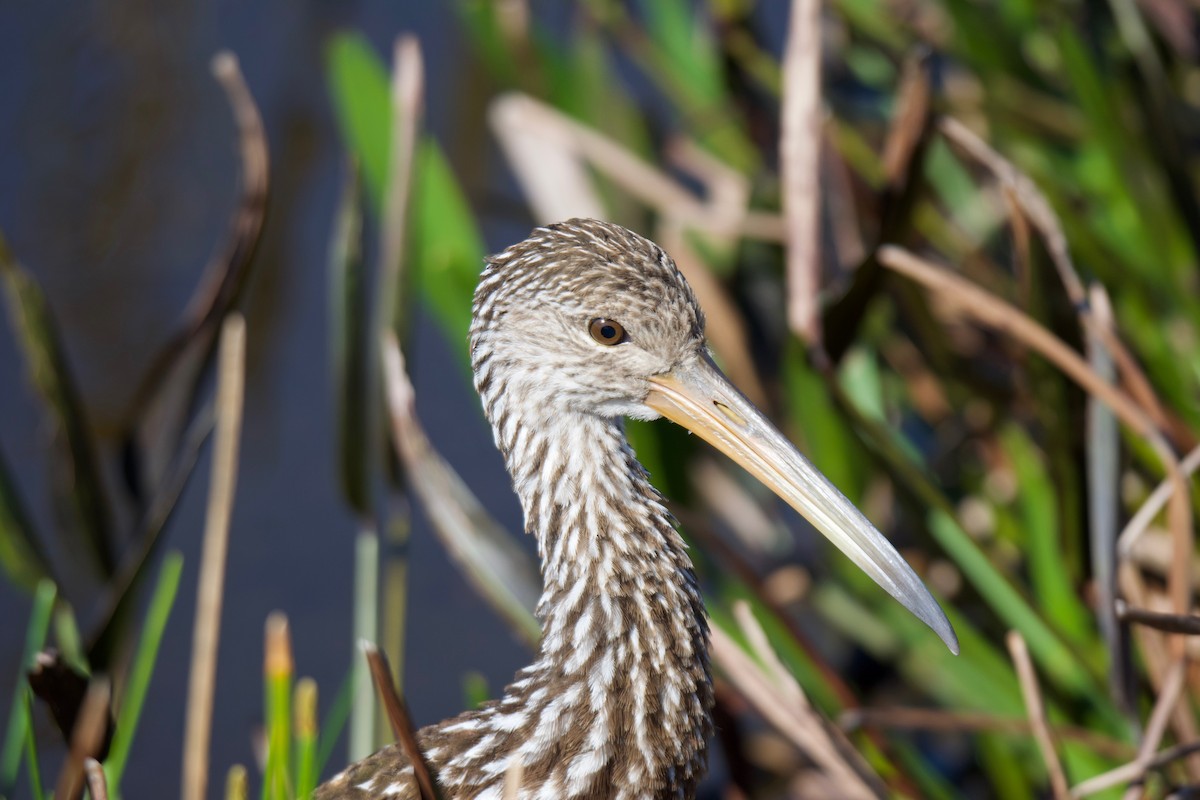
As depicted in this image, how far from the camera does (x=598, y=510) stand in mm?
2025

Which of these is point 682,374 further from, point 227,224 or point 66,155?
point 66,155

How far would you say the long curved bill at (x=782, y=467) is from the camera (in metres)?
1.88

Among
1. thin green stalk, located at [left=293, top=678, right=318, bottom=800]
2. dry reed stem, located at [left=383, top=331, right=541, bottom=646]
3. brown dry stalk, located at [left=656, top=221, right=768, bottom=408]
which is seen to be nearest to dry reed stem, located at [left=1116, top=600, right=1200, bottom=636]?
dry reed stem, located at [left=383, top=331, right=541, bottom=646]

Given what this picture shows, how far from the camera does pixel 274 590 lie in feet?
14.0

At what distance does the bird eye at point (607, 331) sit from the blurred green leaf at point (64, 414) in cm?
102

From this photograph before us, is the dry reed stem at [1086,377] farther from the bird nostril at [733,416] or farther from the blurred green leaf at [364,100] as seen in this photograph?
the blurred green leaf at [364,100]

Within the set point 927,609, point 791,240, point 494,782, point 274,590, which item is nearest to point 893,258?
point 791,240

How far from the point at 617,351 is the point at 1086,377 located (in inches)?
37.8

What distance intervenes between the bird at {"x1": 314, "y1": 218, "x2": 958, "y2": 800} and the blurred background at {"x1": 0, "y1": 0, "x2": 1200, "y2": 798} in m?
0.58

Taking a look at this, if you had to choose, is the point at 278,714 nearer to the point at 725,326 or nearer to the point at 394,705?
the point at 394,705

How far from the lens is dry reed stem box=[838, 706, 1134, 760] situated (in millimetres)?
2623

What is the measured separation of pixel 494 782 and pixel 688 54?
288cm

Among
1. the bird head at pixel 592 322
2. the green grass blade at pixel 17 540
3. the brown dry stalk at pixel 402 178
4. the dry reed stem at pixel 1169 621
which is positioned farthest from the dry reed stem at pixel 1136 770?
the green grass blade at pixel 17 540

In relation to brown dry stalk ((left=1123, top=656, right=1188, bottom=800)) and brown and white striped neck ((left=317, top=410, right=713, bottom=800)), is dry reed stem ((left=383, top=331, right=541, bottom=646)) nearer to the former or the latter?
brown and white striped neck ((left=317, top=410, right=713, bottom=800))
